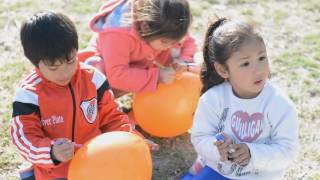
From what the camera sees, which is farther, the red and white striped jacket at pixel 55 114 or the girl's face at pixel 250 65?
the red and white striped jacket at pixel 55 114

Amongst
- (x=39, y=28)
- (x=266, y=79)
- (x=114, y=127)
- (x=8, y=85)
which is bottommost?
(x=8, y=85)

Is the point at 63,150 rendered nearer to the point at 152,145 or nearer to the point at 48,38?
the point at 48,38

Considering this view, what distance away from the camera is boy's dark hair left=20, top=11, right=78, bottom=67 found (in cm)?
284

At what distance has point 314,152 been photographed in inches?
150

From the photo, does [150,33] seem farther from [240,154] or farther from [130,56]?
[240,154]

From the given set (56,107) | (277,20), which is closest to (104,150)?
(56,107)

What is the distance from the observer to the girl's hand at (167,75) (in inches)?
146

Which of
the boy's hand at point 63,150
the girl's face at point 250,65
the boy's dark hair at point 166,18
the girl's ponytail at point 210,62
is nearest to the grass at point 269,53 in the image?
the girl's ponytail at point 210,62

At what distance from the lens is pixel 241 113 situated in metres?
3.01

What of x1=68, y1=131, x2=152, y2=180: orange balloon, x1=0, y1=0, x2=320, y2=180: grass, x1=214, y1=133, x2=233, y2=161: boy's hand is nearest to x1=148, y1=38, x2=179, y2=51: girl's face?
x1=0, y1=0, x2=320, y2=180: grass

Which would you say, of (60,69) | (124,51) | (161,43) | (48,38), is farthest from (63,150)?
(124,51)

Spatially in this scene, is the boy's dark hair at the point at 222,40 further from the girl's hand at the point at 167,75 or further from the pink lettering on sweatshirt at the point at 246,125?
the girl's hand at the point at 167,75

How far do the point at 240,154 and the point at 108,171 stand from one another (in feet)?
2.25

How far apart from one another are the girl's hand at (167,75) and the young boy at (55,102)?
47cm
